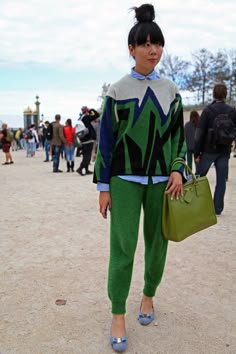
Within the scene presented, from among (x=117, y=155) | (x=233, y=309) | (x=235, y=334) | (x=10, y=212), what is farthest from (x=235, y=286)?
(x=10, y=212)

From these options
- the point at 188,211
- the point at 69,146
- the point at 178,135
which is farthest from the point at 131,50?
the point at 69,146

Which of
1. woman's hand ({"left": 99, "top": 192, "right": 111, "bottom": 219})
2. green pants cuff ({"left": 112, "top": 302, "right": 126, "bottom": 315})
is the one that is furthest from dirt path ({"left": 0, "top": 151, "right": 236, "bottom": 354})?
woman's hand ({"left": 99, "top": 192, "right": 111, "bottom": 219})

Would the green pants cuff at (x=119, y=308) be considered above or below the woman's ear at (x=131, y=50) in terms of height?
below

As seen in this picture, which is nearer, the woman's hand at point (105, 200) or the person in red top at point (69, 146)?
the woman's hand at point (105, 200)

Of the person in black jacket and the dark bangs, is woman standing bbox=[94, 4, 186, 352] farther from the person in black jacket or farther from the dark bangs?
the person in black jacket

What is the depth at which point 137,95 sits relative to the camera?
251cm

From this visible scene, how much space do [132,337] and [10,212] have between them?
4.28 m

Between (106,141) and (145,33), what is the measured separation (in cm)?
65

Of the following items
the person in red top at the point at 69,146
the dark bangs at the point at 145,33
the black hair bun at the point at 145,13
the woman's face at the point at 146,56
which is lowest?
the person in red top at the point at 69,146

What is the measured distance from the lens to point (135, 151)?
8.33ft

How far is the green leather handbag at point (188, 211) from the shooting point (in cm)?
260

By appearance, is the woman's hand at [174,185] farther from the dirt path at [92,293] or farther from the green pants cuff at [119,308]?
the dirt path at [92,293]

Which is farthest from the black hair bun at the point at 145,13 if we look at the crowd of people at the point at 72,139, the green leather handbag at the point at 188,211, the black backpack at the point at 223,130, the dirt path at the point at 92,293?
the crowd of people at the point at 72,139

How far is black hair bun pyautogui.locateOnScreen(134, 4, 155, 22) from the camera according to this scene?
98.3 inches
